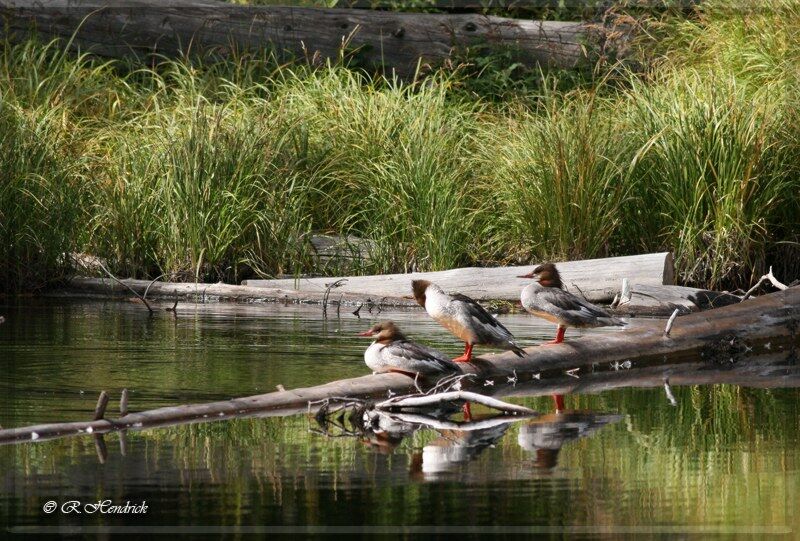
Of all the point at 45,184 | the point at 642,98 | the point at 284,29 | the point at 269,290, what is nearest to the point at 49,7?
the point at 284,29

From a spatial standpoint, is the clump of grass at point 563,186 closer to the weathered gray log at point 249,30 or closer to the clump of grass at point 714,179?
the clump of grass at point 714,179

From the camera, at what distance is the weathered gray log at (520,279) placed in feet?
36.4

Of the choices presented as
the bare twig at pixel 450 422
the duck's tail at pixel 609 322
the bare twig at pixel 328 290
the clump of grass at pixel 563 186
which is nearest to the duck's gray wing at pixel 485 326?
the bare twig at pixel 450 422

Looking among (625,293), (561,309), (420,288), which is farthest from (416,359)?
(625,293)

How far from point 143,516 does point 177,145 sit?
8.06 m

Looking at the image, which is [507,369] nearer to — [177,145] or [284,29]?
[177,145]

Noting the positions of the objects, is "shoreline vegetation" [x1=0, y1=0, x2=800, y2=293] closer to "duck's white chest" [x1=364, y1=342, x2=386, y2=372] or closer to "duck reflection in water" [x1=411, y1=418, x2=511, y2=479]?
"duck's white chest" [x1=364, y1=342, x2=386, y2=372]

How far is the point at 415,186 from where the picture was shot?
492 inches

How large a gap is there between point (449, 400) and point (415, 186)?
597 cm

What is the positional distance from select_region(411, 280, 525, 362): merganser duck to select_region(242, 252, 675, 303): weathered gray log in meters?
3.47

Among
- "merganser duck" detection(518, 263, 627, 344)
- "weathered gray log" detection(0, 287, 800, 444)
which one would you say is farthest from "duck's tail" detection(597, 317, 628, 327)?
"weathered gray log" detection(0, 287, 800, 444)

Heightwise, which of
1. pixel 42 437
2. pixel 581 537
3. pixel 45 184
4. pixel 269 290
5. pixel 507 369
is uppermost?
pixel 45 184

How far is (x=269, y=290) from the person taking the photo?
12.1 m

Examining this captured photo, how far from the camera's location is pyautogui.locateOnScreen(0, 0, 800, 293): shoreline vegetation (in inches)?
476
